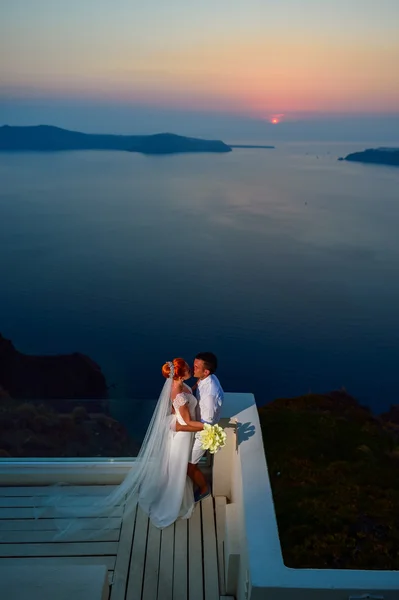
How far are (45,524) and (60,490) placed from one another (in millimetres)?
318

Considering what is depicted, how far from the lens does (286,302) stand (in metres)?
42.0

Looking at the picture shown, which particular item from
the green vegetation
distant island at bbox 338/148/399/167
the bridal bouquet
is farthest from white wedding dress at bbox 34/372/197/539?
distant island at bbox 338/148/399/167

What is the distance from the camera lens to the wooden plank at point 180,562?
3471 mm

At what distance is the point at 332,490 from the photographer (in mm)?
8758

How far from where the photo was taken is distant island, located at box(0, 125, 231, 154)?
70119 mm

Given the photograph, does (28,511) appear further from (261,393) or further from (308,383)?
(308,383)

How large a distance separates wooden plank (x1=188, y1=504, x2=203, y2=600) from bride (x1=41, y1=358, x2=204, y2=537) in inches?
3.1

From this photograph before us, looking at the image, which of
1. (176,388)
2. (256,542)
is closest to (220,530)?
(176,388)

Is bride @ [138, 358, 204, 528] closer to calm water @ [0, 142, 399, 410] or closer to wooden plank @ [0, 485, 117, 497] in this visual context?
wooden plank @ [0, 485, 117, 497]

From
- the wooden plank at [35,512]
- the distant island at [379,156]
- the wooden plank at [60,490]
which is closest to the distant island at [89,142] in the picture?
the distant island at [379,156]

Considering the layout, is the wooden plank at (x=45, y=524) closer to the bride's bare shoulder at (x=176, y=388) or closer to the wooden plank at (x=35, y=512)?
the wooden plank at (x=35, y=512)

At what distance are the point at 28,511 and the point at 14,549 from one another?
1.13ft

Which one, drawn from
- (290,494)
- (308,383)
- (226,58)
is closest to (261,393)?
(308,383)

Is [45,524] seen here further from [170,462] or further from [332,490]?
[332,490]
